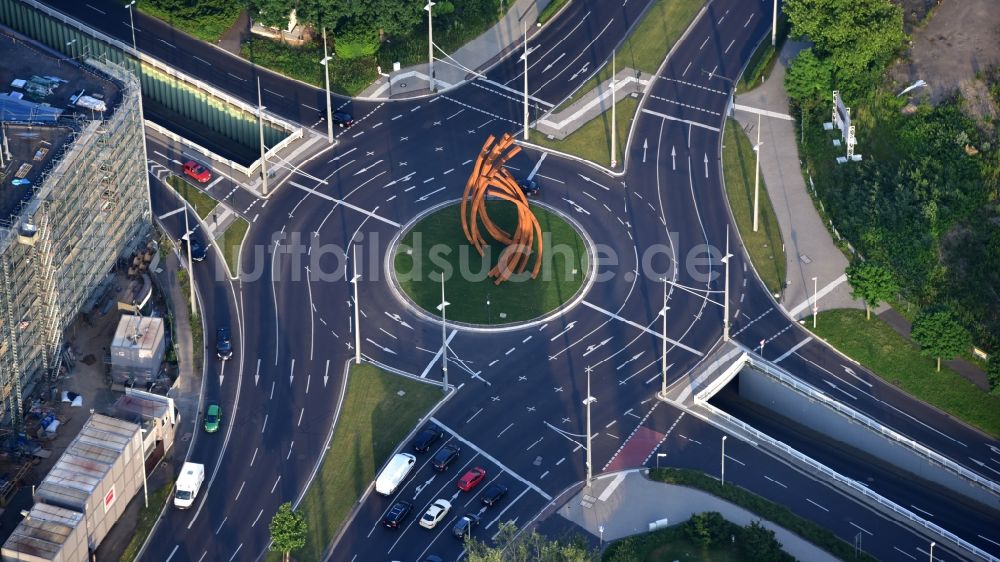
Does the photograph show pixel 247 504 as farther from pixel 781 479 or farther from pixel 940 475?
pixel 940 475

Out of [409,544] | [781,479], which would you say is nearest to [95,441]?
[409,544]

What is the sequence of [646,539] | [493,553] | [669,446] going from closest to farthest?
1. [493,553]
2. [646,539]
3. [669,446]

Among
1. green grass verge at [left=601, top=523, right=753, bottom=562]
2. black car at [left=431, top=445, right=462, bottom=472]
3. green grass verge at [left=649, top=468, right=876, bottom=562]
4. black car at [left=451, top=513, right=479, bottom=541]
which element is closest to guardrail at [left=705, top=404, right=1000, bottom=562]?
green grass verge at [left=649, top=468, right=876, bottom=562]

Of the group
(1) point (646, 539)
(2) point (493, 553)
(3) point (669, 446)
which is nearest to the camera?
(2) point (493, 553)

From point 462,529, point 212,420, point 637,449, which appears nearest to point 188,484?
point 212,420

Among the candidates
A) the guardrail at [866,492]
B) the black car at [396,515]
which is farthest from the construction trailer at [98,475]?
the guardrail at [866,492]

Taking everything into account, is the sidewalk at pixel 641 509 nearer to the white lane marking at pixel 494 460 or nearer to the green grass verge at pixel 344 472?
the white lane marking at pixel 494 460
